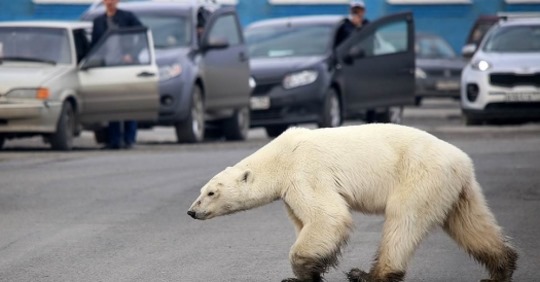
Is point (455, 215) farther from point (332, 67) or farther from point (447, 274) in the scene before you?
point (332, 67)

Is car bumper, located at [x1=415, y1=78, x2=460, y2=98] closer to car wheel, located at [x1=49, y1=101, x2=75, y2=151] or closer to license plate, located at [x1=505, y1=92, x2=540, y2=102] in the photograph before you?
license plate, located at [x1=505, y1=92, x2=540, y2=102]

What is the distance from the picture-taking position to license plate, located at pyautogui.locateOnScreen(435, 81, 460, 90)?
3428 cm

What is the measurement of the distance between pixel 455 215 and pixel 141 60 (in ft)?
38.7

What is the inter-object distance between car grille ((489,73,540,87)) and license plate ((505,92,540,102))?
188mm

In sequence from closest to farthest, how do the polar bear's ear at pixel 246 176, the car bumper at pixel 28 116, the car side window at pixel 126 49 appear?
the polar bear's ear at pixel 246 176
the car bumper at pixel 28 116
the car side window at pixel 126 49

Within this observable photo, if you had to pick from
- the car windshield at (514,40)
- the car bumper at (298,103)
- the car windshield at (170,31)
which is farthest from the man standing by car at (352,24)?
the car windshield at (170,31)

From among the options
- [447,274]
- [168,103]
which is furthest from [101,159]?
[447,274]

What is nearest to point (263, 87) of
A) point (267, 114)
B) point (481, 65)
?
point (267, 114)

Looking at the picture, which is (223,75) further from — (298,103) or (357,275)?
(357,275)

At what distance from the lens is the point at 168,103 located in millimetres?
20547

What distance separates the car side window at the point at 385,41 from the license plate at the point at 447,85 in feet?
26.6

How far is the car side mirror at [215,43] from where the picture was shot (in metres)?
21.4

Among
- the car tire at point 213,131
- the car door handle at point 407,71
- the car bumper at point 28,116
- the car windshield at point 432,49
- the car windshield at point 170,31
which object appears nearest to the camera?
the car bumper at point 28,116

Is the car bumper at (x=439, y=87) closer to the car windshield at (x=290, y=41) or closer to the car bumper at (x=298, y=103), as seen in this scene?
the car windshield at (x=290, y=41)
